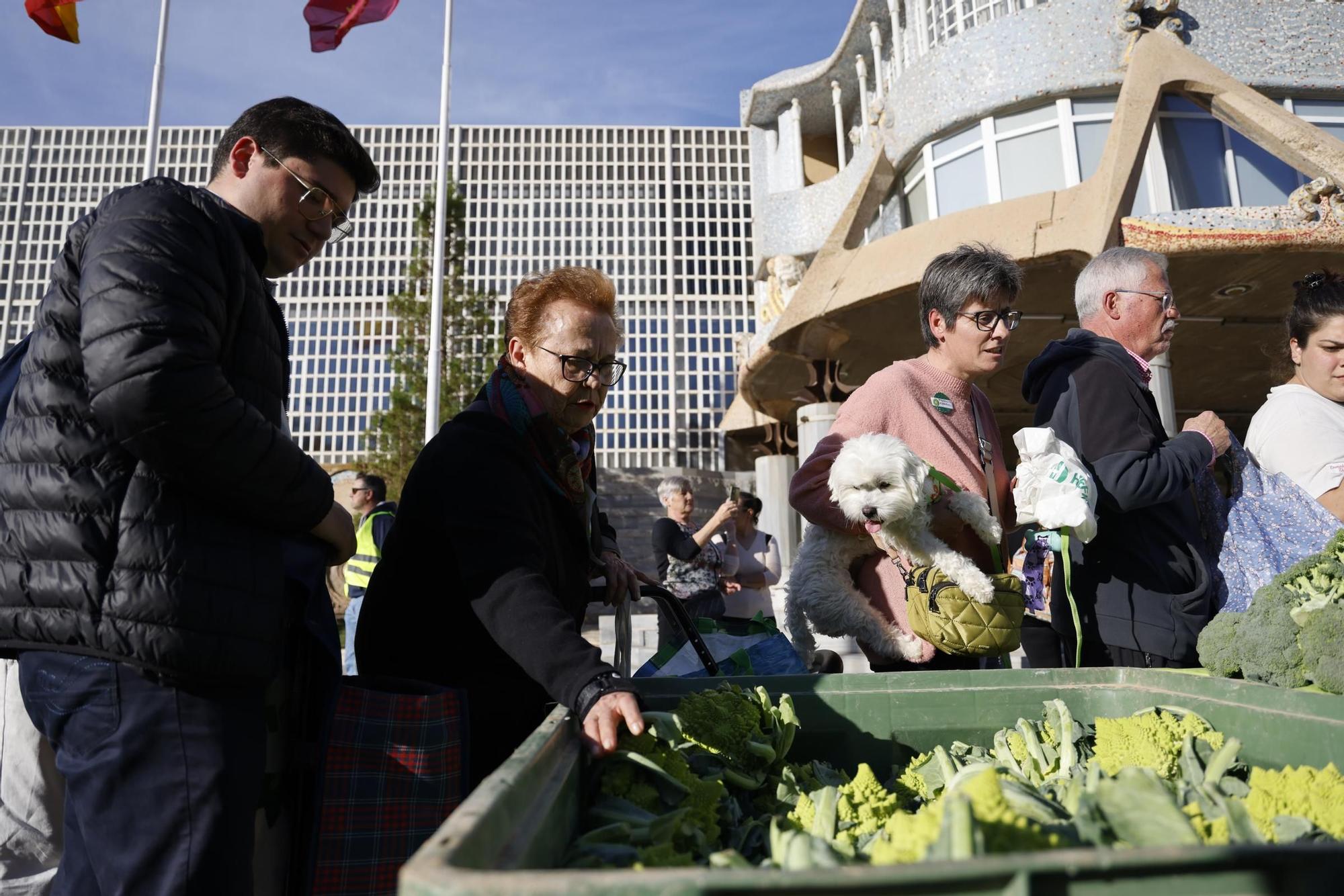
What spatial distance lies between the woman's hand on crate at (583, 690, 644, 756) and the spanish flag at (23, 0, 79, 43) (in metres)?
11.9

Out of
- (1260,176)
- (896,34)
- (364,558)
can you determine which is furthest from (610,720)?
(896,34)

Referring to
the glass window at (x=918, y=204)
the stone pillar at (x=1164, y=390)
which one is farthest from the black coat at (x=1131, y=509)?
the glass window at (x=918, y=204)

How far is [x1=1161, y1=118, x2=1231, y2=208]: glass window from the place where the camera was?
460 inches

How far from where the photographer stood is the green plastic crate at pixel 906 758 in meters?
0.68

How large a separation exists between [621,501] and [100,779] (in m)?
21.6

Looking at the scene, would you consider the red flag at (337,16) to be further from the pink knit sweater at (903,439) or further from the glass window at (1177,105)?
the pink knit sweater at (903,439)

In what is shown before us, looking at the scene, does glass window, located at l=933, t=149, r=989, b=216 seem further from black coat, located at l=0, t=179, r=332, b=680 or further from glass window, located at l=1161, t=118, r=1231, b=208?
black coat, located at l=0, t=179, r=332, b=680

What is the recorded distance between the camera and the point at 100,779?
1.51 m

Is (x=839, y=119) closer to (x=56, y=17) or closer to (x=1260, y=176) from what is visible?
(x=1260, y=176)

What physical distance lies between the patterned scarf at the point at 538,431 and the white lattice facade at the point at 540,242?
201 ft

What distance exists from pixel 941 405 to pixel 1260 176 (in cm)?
1173

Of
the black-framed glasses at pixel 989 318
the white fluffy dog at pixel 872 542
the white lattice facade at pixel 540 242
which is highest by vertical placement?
the white lattice facade at pixel 540 242

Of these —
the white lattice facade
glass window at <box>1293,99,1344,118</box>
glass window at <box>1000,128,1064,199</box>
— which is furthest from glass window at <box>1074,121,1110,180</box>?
the white lattice facade

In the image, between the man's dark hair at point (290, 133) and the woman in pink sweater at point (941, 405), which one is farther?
the woman in pink sweater at point (941, 405)
